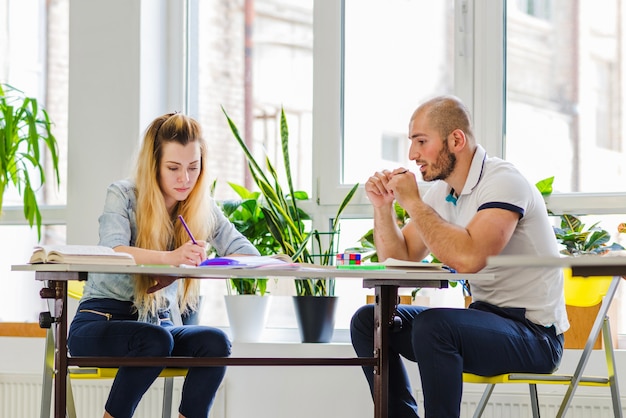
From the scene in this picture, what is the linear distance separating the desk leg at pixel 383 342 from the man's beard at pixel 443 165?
53 cm

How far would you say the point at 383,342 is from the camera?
2385 mm

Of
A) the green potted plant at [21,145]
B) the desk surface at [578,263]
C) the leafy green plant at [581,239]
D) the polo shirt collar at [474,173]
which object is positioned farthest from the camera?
the green potted plant at [21,145]

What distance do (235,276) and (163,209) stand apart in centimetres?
62

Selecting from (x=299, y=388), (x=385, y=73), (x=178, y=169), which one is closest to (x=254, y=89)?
(x=385, y=73)

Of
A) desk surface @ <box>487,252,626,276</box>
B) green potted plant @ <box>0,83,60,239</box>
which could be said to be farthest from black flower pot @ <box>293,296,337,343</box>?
desk surface @ <box>487,252,626,276</box>

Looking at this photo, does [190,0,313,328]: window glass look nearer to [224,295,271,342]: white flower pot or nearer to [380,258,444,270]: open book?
[224,295,271,342]: white flower pot

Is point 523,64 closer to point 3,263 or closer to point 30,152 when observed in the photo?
point 30,152

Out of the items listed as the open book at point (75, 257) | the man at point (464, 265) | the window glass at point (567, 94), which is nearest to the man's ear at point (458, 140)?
the man at point (464, 265)

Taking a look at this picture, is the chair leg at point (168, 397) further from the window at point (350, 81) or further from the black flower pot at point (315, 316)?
the window at point (350, 81)

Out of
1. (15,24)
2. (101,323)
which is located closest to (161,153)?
(101,323)

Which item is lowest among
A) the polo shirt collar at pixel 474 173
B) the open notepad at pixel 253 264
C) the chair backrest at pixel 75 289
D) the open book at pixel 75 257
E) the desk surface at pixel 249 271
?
the chair backrest at pixel 75 289

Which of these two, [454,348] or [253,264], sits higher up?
[253,264]

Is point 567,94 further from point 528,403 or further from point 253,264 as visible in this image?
point 253,264

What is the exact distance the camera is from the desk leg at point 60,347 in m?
2.30
